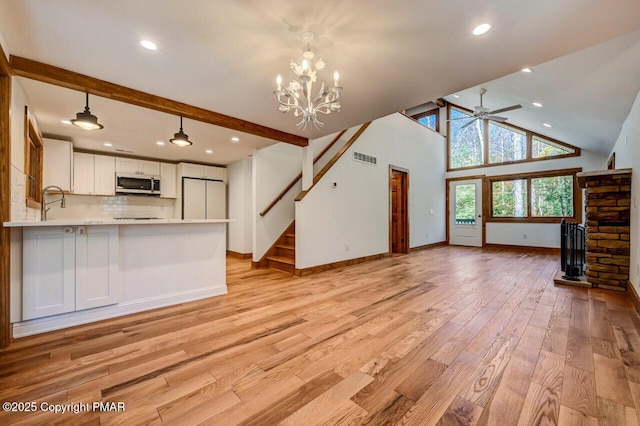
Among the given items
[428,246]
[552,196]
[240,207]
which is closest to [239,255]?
[240,207]

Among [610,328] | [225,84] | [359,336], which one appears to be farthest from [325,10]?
[610,328]

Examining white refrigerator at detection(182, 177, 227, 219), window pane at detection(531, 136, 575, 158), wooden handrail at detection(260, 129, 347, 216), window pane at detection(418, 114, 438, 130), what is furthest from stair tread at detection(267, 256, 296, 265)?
window pane at detection(531, 136, 575, 158)

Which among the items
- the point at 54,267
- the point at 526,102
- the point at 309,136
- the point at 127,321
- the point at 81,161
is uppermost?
the point at 526,102

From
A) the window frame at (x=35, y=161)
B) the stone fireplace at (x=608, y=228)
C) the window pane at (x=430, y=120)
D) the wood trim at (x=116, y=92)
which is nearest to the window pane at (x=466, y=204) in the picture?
the window pane at (x=430, y=120)

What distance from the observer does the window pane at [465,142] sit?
8.32 meters

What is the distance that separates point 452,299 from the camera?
3.20 meters

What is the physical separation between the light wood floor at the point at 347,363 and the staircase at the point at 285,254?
1488mm

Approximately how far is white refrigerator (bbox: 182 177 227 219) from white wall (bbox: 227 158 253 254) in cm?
24

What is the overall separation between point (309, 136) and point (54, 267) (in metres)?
3.60

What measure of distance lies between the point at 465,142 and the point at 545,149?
82.1 inches

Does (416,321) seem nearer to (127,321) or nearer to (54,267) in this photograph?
(127,321)

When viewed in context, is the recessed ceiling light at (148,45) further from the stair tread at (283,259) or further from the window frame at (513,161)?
the window frame at (513,161)

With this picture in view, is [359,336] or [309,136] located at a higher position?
[309,136]

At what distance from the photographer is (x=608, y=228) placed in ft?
11.7
